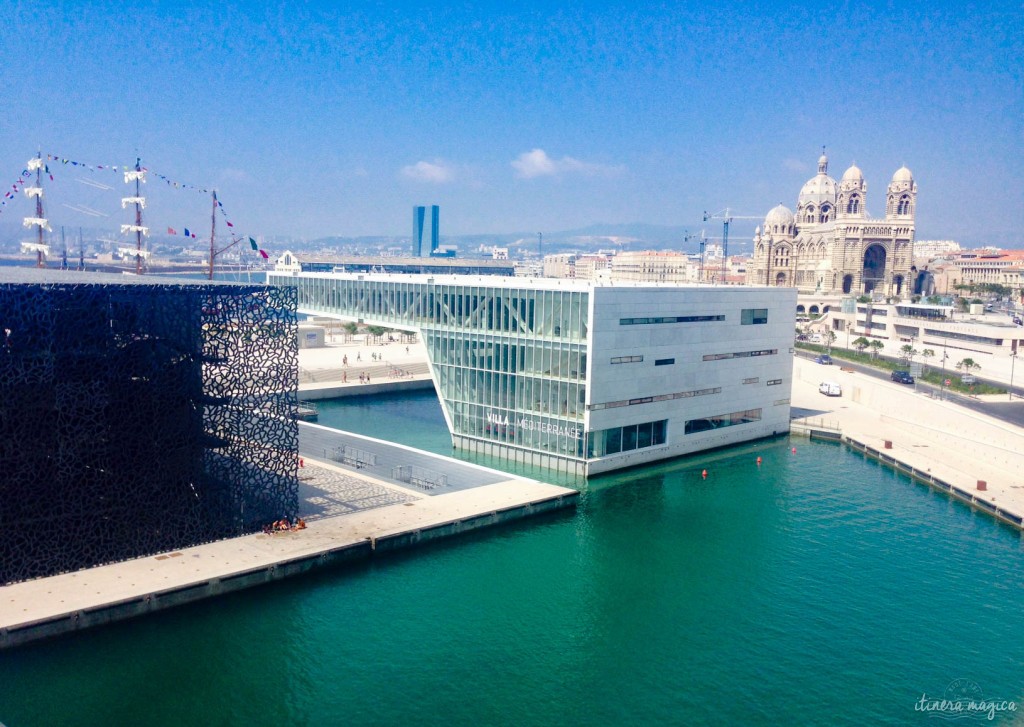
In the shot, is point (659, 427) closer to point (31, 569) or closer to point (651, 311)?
point (651, 311)

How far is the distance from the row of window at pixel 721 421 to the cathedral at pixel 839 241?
104250 mm

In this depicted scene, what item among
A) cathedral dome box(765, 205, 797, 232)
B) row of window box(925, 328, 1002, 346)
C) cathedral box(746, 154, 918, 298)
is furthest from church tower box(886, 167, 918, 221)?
row of window box(925, 328, 1002, 346)

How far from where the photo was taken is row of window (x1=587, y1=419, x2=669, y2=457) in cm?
4653

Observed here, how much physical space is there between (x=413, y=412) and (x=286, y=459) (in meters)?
29.7

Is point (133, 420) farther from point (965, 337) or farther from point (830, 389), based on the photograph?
point (965, 337)

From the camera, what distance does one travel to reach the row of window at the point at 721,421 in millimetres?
52156

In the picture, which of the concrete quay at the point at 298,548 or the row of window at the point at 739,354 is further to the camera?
the row of window at the point at 739,354

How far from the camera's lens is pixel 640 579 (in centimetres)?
3334

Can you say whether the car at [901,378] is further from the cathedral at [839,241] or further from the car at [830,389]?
the cathedral at [839,241]

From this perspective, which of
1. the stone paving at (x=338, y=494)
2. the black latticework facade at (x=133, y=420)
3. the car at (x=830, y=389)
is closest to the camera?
the black latticework facade at (x=133, y=420)

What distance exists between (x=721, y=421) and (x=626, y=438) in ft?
30.5

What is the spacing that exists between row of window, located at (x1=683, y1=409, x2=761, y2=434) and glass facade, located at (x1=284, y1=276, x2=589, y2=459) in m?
9.44

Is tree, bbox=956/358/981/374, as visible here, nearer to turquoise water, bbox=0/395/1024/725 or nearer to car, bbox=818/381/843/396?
car, bbox=818/381/843/396

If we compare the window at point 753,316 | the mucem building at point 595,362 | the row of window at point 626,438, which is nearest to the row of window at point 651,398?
the mucem building at point 595,362
